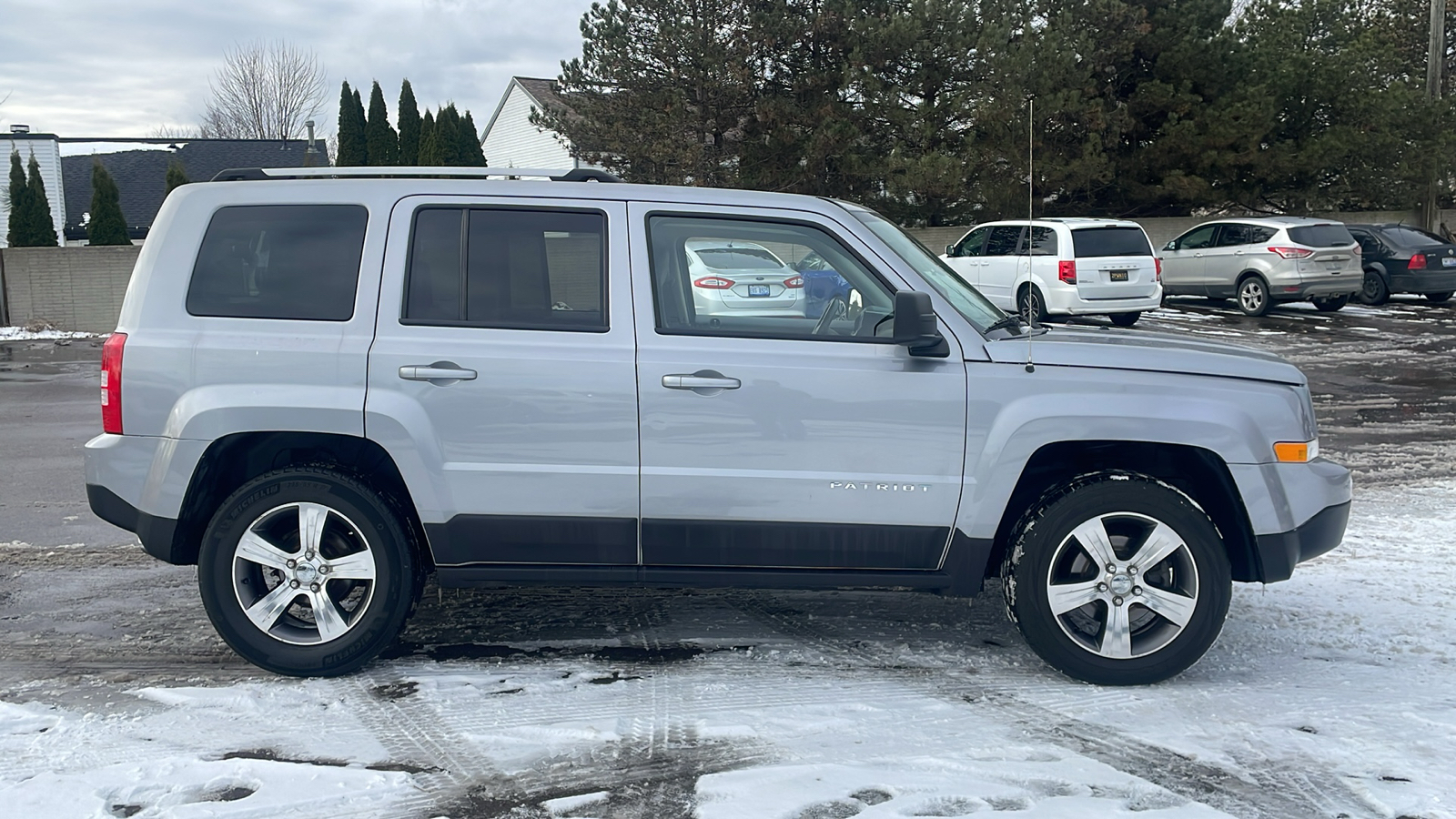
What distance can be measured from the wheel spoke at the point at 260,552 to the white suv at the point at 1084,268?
586 inches

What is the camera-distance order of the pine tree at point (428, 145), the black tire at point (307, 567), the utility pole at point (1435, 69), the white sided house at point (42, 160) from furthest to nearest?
the white sided house at point (42, 160) < the pine tree at point (428, 145) < the utility pole at point (1435, 69) < the black tire at point (307, 567)

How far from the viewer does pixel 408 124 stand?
107 feet

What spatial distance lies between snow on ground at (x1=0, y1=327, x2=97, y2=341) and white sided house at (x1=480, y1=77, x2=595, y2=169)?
21162 millimetres

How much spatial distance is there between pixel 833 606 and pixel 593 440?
5.55ft

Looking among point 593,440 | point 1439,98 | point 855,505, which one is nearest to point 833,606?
point 855,505

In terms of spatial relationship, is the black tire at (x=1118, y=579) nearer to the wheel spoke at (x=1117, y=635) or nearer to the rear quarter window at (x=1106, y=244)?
the wheel spoke at (x=1117, y=635)

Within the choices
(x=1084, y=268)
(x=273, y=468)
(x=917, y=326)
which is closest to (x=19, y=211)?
(x=1084, y=268)

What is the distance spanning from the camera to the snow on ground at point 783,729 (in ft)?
11.9

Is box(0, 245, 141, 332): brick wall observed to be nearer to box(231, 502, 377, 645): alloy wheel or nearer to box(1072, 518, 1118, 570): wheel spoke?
box(231, 502, 377, 645): alloy wheel

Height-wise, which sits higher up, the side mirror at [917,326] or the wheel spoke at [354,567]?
the side mirror at [917,326]

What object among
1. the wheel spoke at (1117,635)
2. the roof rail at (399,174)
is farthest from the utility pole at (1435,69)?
the roof rail at (399,174)

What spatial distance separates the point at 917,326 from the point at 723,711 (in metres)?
1.55

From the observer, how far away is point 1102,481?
4.51m

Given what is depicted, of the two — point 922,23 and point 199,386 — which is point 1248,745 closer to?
point 199,386
